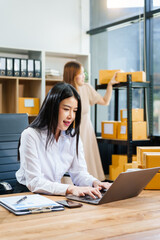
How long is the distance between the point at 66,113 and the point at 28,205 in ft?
2.05

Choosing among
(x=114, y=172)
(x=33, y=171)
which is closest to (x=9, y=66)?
(x=114, y=172)

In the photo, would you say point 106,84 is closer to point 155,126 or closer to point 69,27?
point 155,126

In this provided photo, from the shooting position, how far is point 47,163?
1895 mm

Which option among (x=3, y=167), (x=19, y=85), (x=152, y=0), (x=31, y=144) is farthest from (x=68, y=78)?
(x=31, y=144)

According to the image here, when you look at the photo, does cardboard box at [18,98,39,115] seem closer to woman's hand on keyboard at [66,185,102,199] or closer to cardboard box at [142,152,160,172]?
cardboard box at [142,152,160,172]

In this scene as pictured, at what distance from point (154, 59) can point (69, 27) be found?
1.37 meters

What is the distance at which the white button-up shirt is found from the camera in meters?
1.71

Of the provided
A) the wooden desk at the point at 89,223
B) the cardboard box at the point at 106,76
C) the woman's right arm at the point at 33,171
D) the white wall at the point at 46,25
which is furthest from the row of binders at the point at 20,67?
the wooden desk at the point at 89,223

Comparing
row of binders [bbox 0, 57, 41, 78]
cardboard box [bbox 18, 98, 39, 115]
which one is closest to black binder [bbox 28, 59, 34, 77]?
row of binders [bbox 0, 57, 41, 78]

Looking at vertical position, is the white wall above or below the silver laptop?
above

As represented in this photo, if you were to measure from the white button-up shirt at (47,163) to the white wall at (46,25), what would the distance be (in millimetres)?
2640

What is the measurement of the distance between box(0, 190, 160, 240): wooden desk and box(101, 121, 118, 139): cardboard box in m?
2.61

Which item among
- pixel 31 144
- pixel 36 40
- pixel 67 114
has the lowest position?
pixel 31 144

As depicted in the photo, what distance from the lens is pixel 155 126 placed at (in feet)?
14.1
